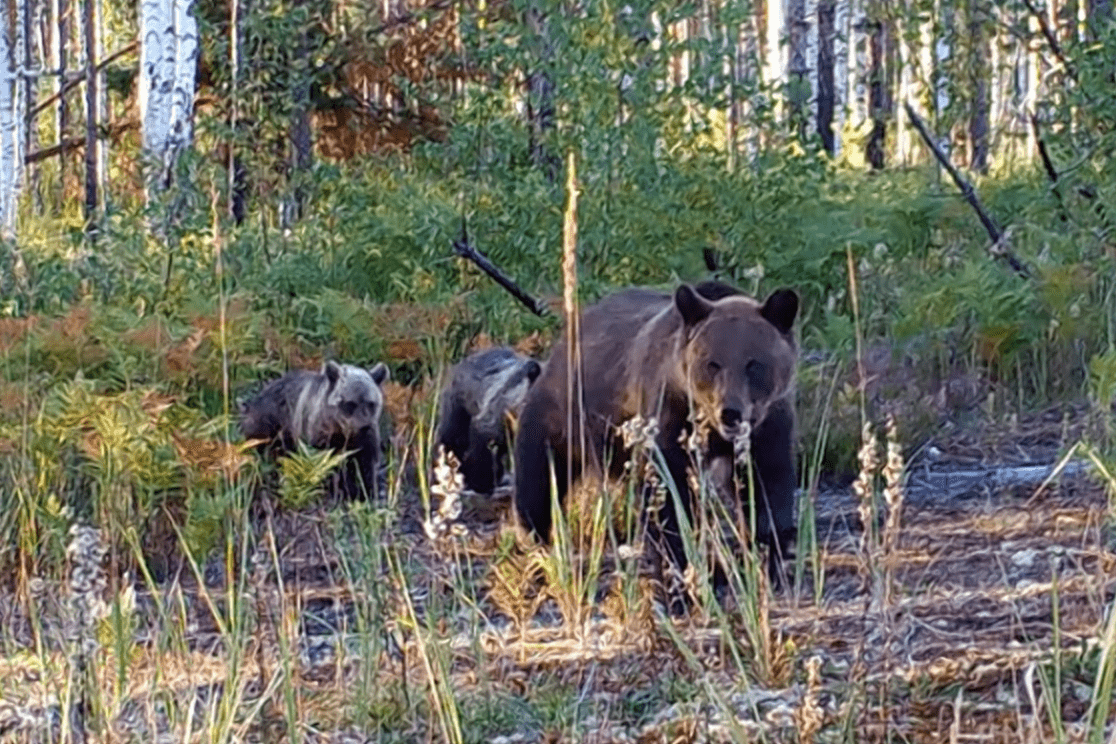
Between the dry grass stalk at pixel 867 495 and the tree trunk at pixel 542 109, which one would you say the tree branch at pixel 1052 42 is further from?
the dry grass stalk at pixel 867 495

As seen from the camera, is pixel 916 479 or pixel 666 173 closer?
pixel 916 479

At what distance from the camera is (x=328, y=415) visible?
8.95 metres

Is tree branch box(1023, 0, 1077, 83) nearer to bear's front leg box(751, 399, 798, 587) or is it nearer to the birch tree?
bear's front leg box(751, 399, 798, 587)

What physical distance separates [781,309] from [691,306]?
10.4 inches

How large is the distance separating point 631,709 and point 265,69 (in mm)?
12639

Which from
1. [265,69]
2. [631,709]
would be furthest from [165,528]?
[265,69]

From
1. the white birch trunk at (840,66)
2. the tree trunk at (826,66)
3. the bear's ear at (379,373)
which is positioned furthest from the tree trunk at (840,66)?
the bear's ear at (379,373)

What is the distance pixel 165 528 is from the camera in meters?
7.07

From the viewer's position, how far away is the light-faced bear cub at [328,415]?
9.02 metres

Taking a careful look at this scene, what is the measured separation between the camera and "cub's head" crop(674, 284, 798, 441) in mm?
5684

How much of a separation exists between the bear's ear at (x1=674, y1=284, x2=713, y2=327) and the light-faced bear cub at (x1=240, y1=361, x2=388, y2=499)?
3101 mm

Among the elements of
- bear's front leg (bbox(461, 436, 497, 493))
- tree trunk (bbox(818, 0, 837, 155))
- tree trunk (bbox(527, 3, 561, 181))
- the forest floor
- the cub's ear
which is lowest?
bear's front leg (bbox(461, 436, 497, 493))

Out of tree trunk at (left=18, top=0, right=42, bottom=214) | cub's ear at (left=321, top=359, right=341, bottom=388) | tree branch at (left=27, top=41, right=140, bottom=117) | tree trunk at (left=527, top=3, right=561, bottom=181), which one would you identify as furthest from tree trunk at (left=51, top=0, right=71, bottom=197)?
cub's ear at (left=321, top=359, right=341, bottom=388)

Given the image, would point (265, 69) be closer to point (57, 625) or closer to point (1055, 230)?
point (1055, 230)
